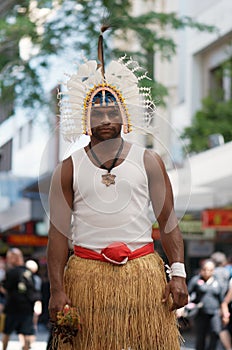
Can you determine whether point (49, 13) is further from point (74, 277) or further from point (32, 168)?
point (32, 168)

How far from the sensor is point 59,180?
5812 mm

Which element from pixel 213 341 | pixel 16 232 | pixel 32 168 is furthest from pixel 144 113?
pixel 32 168

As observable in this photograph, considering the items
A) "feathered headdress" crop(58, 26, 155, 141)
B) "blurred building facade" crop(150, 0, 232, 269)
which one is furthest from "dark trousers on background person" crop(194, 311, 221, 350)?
"feathered headdress" crop(58, 26, 155, 141)

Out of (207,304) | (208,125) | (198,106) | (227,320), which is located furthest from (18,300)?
(198,106)

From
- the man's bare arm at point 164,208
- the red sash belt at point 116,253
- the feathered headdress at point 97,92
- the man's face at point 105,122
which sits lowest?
the red sash belt at point 116,253

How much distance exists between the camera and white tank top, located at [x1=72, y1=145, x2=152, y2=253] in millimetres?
5742

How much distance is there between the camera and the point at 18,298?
15.3m

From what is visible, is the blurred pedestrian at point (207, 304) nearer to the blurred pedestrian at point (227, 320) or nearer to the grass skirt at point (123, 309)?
the blurred pedestrian at point (227, 320)

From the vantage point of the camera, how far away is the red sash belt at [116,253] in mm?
5633

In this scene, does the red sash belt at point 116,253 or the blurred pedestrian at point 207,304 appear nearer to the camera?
the red sash belt at point 116,253

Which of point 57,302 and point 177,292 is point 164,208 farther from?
point 57,302

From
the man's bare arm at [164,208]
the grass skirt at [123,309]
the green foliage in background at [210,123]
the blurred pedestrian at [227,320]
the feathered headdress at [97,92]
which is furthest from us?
the green foliage in background at [210,123]

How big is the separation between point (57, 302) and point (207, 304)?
9.87m

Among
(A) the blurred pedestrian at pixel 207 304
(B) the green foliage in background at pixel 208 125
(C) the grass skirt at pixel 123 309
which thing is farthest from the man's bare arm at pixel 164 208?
(B) the green foliage in background at pixel 208 125
